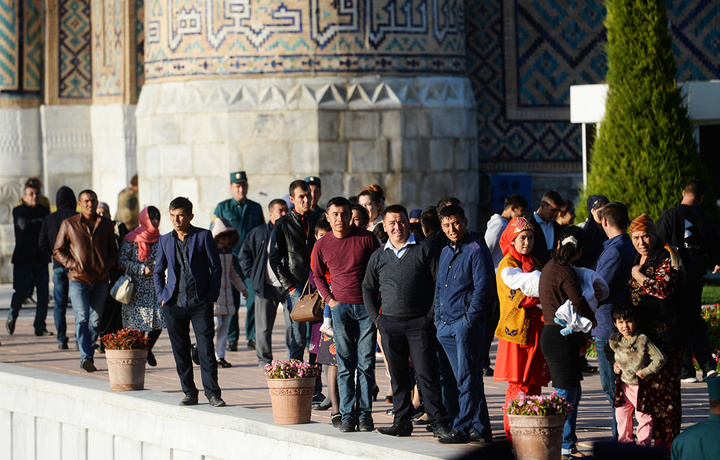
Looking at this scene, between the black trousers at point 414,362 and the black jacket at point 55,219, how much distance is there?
5915 mm

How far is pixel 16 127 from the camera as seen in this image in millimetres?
20625

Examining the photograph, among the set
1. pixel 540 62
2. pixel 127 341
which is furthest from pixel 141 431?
pixel 540 62

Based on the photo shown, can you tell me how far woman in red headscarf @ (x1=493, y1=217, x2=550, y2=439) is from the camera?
27.5ft

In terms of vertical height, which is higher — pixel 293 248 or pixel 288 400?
pixel 293 248

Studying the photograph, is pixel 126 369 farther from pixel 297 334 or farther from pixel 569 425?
pixel 569 425

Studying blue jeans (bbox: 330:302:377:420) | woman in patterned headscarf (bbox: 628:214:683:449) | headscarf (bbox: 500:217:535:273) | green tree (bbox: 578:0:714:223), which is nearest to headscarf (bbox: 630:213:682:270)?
woman in patterned headscarf (bbox: 628:214:683:449)

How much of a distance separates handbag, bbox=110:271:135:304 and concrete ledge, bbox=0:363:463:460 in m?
0.87

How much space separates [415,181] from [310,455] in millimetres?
8848

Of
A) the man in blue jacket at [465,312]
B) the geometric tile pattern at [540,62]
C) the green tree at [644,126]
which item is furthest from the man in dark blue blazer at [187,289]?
the geometric tile pattern at [540,62]

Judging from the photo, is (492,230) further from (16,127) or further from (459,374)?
(16,127)

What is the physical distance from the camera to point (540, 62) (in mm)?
19594

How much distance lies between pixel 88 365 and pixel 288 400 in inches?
134

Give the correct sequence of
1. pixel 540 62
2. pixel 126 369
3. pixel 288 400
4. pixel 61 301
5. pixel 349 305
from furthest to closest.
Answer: pixel 540 62, pixel 61 301, pixel 126 369, pixel 349 305, pixel 288 400

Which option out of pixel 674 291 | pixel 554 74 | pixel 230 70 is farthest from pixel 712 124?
pixel 674 291
